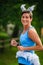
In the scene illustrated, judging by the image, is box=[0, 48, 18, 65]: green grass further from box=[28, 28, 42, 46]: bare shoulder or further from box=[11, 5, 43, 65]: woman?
box=[28, 28, 42, 46]: bare shoulder

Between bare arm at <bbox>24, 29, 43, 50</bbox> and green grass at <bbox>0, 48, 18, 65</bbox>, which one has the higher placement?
bare arm at <bbox>24, 29, 43, 50</bbox>

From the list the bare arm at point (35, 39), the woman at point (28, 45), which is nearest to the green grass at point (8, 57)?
the woman at point (28, 45)

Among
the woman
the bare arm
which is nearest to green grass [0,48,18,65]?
the woman

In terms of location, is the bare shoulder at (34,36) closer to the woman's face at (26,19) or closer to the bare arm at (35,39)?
the bare arm at (35,39)

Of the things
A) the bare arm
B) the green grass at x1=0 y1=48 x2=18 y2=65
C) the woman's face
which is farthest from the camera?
the green grass at x1=0 y1=48 x2=18 y2=65

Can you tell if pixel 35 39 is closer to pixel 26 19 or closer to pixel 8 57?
pixel 26 19

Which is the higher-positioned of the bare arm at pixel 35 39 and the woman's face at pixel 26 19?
the woman's face at pixel 26 19

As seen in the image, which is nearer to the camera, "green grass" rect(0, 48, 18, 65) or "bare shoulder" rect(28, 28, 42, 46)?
"bare shoulder" rect(28, 28, 42, 46)

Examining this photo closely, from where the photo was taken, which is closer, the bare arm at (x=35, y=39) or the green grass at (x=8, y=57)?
the bare arm at (x=35, y=39)

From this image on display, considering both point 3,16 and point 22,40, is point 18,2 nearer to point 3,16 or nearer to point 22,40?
point 3,16

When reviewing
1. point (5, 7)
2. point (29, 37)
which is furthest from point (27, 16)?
point (5, 7)

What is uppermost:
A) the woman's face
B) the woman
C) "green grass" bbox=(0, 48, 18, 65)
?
the woman's face

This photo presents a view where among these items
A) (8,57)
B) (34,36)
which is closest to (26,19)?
(34,36)

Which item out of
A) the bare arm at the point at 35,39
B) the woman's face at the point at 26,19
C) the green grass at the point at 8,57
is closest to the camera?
the bare arm at the point at 35,39
